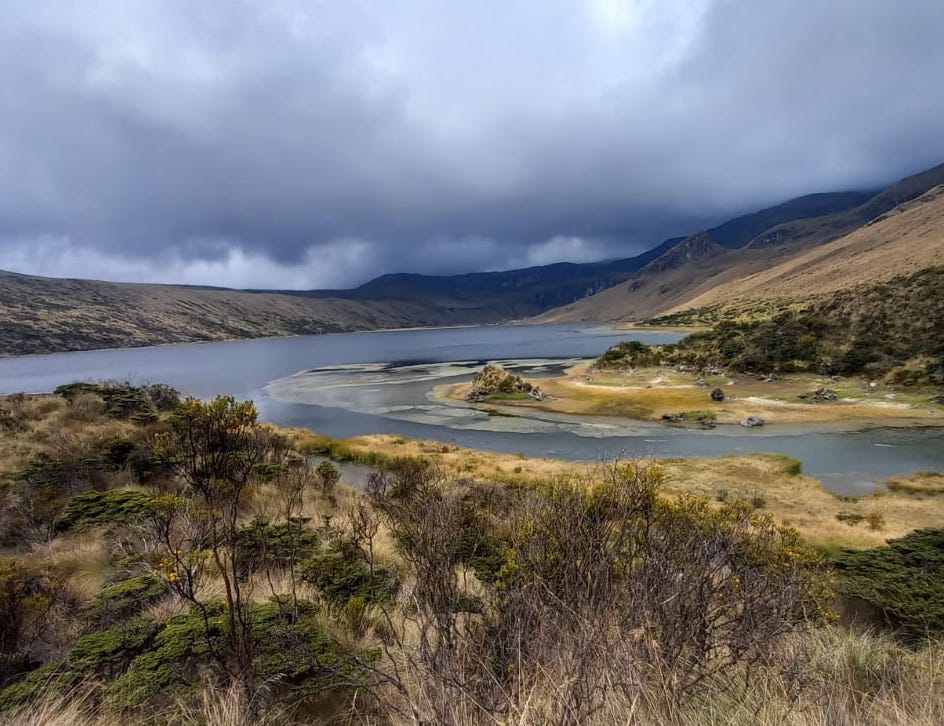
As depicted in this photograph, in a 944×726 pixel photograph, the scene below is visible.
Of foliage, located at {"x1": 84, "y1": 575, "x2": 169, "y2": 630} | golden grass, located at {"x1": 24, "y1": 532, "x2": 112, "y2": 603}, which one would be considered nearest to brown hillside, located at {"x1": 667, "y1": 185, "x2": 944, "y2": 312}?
foliage, located at {"x1": 84, "y1": 575, "x2": 169, "y2": 630}

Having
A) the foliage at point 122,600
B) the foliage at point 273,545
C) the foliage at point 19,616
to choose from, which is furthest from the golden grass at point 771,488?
the foliage at point 19,616

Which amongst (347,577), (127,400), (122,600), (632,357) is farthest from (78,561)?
(632,357)

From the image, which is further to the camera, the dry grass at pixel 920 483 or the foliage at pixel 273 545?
the dry grass at pixel 920 483

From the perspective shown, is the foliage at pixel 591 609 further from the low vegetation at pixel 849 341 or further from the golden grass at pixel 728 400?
the low vegetation at pixel 849 341

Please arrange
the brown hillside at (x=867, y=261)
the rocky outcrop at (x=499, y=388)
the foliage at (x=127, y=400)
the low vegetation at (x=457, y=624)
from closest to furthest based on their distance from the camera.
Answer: the low vegetation at (x=457, y=624) < the foliage at (x=127, y=400) < the rocky outcrop at (x=499, y=388) < the brown hillside at (x=867, y=261)

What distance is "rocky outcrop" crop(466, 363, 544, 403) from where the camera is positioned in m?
42.2

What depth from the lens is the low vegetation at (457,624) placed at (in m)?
2.72

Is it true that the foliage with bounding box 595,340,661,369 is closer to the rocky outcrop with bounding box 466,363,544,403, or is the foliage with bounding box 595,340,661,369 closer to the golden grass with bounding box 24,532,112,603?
the rocky outcrop with bounding box 466,363,544,403

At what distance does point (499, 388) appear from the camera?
142ft

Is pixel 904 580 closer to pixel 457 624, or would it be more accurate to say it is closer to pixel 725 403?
pixel 457 624

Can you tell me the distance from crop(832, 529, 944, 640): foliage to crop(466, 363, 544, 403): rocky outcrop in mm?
32780

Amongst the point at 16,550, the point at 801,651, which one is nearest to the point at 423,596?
the point at 801,651

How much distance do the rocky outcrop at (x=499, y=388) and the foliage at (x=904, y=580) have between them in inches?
1291

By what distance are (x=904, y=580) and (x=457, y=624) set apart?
6950 millimetres
